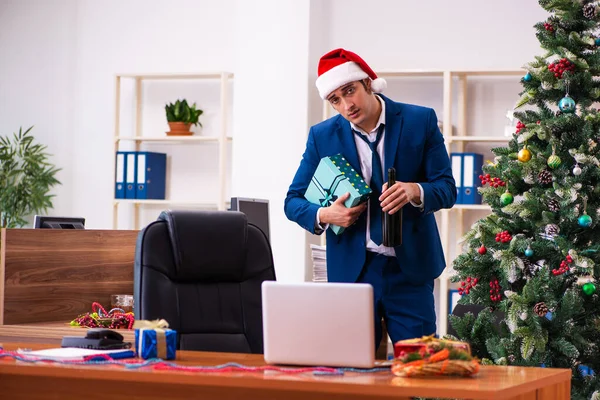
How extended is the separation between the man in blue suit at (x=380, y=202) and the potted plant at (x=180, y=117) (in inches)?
151

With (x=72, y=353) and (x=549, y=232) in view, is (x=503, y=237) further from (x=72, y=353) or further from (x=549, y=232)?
(x=72, y=353)

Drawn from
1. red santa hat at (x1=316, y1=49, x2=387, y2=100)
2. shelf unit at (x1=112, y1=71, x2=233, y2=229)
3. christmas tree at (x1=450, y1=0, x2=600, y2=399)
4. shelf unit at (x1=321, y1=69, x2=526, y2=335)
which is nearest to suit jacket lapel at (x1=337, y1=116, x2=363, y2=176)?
red santa hat at (x1=316, y1=49, x2=387, y2=100)

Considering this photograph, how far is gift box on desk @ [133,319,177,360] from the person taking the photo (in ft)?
6.61

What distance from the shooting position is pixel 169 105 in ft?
23.0

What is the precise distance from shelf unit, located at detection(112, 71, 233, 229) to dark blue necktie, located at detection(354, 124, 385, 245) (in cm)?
373

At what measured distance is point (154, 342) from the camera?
202 cm

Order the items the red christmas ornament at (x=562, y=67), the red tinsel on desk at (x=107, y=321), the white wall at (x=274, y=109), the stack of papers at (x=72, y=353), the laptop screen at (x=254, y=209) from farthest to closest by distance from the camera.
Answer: the white wall at (x=274, y=109), the laptop screen at (x=254, y=209), the red christmas ornament at (x=562, y=67), the red tinsel on desk at (x=107, y=321), the stack of papers at (x=72, y=353)

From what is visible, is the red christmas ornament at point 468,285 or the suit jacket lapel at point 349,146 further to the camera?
the red christmas ornament at point 468,285

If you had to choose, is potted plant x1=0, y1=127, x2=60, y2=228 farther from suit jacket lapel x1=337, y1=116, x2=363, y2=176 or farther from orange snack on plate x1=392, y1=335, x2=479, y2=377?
orange snack on plate x1=392, y1=335, x2=479, y2=377

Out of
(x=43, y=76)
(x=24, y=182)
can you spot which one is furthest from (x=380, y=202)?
(x=43, y=76)

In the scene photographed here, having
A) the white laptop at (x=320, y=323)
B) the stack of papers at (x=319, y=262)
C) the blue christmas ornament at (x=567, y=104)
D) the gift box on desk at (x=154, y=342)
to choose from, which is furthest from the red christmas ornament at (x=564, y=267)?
the gift box on desk at (x=154, y=342)

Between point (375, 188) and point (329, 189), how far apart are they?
15 cm

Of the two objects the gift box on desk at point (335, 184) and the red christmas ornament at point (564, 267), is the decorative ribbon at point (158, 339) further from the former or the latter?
the red christmas ornament at point (564, 267)

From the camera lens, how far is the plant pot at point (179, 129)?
6.73 meters
